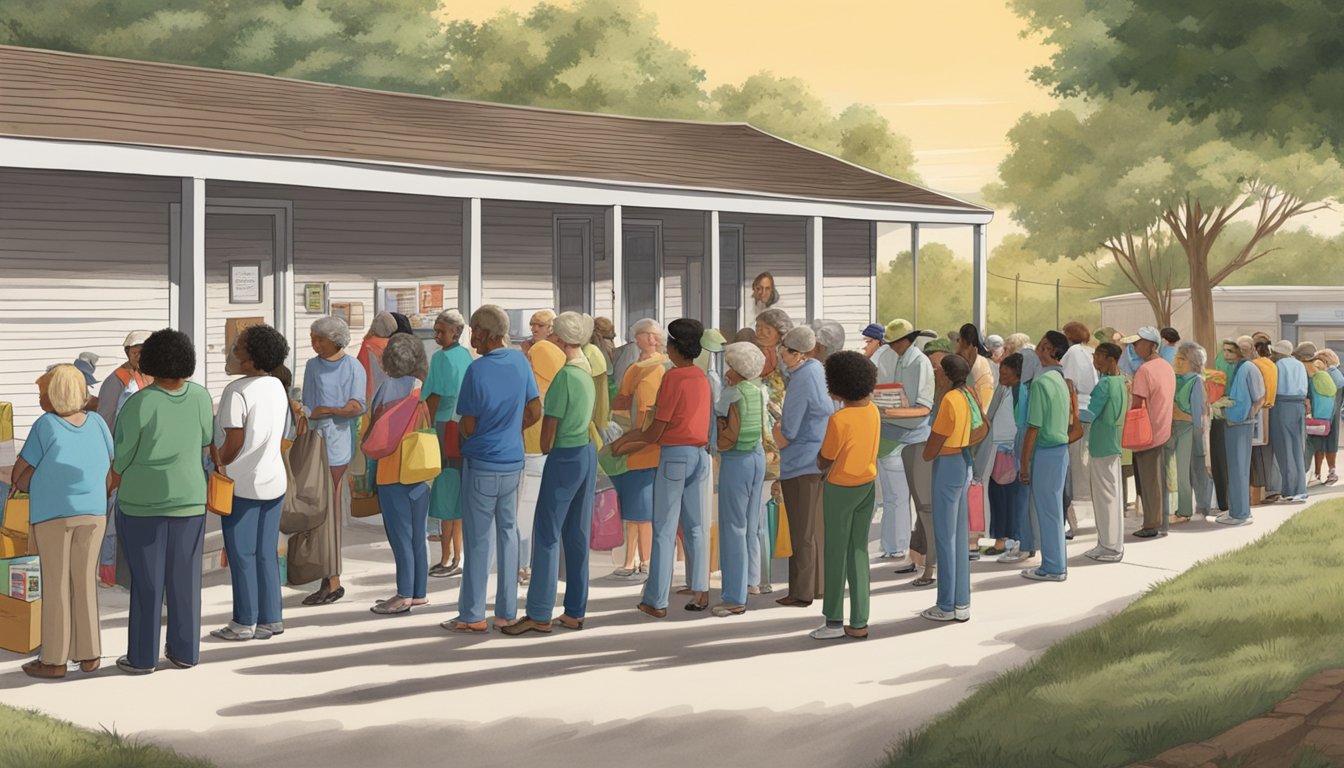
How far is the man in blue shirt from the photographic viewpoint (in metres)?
9.52

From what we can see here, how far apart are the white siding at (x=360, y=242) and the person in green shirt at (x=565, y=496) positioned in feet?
27.1

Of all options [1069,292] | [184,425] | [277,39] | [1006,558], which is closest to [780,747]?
[184,425]

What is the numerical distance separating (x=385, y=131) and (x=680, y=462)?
1011 centimetres

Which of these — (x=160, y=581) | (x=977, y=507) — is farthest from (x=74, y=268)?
(x=977, y=507)

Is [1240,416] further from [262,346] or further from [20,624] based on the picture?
[20,624]

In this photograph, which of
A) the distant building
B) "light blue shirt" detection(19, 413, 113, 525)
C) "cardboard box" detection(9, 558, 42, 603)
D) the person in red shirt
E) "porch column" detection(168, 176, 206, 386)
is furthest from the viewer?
the distant building

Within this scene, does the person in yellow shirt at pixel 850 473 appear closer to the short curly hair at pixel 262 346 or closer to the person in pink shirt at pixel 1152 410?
the short curly hair at pixel 262 346

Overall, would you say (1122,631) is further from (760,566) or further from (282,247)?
(282,247)

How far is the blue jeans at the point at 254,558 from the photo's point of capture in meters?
9.41

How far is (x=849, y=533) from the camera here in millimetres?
9539

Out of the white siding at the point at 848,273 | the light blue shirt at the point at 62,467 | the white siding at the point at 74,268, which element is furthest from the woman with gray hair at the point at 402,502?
the white siding at the point at 848,273

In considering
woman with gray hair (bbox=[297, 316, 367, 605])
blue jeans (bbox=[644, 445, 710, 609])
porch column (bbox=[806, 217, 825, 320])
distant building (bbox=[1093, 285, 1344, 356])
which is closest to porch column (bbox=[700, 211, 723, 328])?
porch column (bbox=[806, 217, 825, 320])

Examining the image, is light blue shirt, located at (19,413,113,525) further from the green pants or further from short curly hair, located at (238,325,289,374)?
the green pants

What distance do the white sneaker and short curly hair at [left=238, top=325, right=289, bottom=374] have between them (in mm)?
3548
